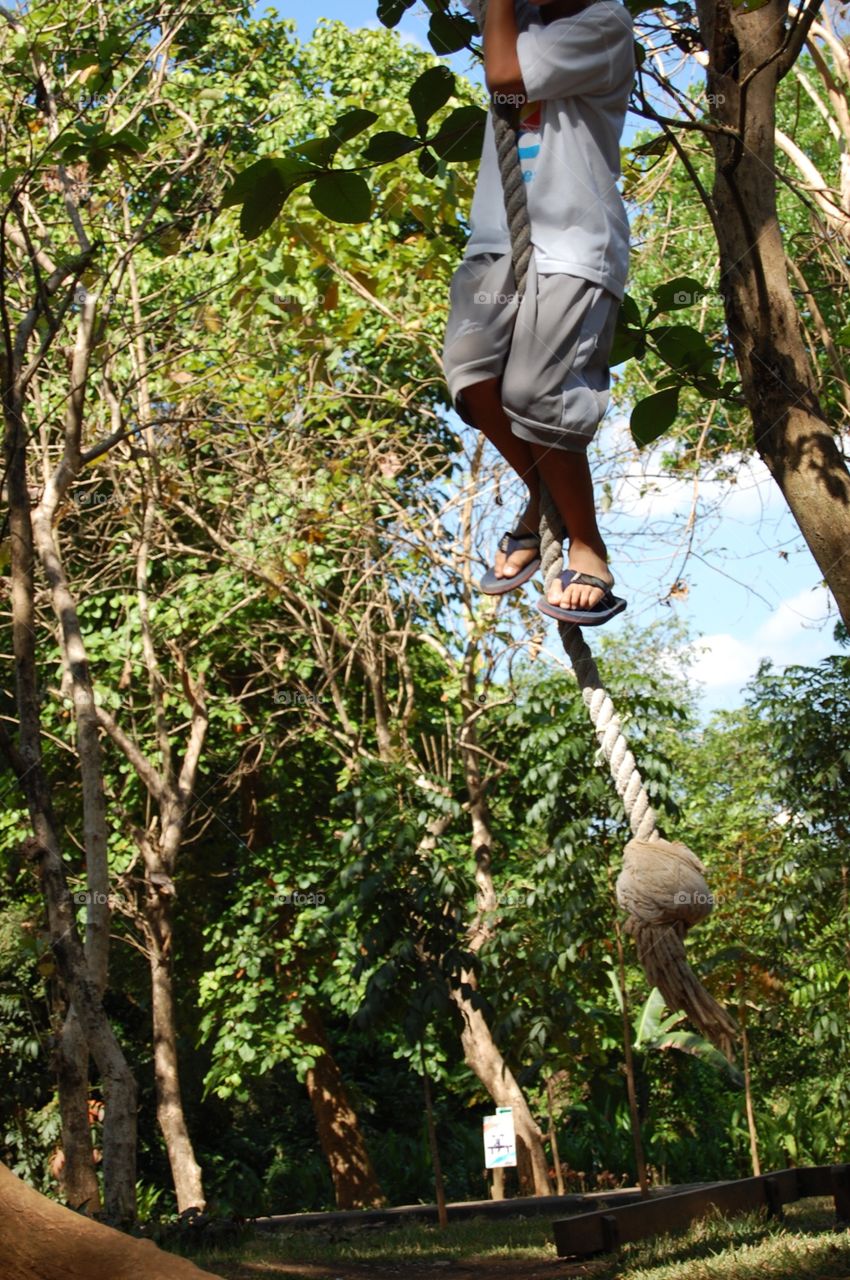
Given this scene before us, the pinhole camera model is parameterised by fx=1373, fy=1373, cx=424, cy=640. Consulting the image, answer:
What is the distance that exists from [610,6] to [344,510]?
8.53 meters

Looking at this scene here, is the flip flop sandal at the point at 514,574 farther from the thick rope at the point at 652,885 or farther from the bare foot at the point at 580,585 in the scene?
the thick rope at the point at 652,885

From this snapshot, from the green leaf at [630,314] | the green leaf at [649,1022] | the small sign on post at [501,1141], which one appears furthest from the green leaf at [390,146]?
the green leaf at [649,1022]

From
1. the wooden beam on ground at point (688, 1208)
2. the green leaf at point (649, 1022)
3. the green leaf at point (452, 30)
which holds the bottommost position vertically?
the wooden beam on ground at point (688, 1208)

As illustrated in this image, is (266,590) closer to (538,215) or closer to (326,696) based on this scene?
(326,696)

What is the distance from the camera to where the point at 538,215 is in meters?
1.95

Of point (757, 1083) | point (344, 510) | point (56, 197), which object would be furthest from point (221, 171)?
point (757, 1083)

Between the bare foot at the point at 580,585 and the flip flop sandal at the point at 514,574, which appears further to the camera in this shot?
the flip flop sandal at the point at 514,574

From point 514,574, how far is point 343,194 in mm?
780

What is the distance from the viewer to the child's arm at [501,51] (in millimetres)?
1944

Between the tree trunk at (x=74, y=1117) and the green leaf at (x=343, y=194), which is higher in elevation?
the green leaf at (x=343, y=194)

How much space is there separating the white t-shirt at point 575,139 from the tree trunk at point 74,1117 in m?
4.33

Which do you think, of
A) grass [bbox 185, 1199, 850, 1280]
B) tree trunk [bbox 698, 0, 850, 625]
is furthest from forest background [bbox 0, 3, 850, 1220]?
tree trunk [bbox 698, 0, 850, 625]

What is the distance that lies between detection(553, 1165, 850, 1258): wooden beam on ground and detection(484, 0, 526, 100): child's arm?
4135 mm

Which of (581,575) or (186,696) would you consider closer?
(581,575)
